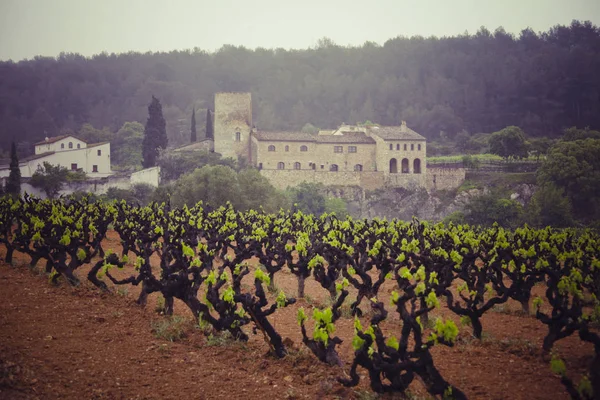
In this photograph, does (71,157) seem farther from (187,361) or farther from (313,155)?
(187,361)

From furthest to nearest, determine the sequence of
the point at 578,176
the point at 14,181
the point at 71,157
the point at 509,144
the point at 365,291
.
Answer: the point at 509,144 < the point at 71,157 < the point at 578,176 < the point at 14,181 < the point at 365,291

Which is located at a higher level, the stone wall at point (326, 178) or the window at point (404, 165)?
the window at point (404, 165)

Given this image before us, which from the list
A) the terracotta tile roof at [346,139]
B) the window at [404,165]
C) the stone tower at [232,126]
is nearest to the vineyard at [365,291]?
the window at [404,165]

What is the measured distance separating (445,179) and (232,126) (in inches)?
1107

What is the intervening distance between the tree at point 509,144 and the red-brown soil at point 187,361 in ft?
201

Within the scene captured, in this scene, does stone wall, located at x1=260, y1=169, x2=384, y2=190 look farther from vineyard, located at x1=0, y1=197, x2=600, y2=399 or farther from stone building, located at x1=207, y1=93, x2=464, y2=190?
vineyard, located at x1=0, y1=197, x2=600, y2=399

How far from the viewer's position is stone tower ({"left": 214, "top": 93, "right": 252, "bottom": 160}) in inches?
2972

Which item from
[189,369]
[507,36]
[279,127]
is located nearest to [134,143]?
[279,127]

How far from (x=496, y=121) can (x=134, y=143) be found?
69.3 m

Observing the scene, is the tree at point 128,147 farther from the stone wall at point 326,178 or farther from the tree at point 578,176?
the tree at point 578,176

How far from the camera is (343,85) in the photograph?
140 metres

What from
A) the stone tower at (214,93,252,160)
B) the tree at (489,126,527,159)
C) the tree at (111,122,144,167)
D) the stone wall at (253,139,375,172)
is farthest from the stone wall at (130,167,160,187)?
the tree at (489,126,527,159)

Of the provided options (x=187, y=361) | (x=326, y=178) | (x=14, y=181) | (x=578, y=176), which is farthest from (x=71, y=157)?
(x=187, y=361)

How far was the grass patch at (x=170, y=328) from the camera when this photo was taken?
13.8 m
